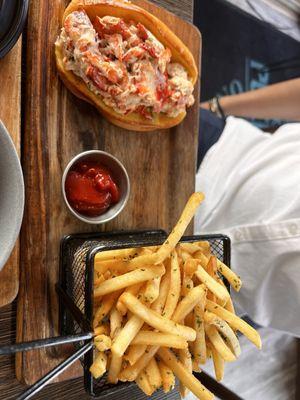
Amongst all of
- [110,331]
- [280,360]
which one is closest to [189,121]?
[110,331]

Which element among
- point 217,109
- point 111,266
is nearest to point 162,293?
point 111,266

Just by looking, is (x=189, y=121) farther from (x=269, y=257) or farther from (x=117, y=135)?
(x=269, y=257)

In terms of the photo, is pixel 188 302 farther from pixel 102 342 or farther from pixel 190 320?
pixel 102 342

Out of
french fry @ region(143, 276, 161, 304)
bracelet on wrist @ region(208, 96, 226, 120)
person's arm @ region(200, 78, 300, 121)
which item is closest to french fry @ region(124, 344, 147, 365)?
french fry @ region(143, 276, 161, 304)

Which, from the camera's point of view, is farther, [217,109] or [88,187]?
[217,109]

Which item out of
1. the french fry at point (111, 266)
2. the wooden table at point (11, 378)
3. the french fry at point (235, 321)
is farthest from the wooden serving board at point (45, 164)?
the french fry at point (235, 321)

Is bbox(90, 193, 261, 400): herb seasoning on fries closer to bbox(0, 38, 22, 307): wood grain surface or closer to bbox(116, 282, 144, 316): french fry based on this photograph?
bbox(116, 282, 144, 316): french fry
